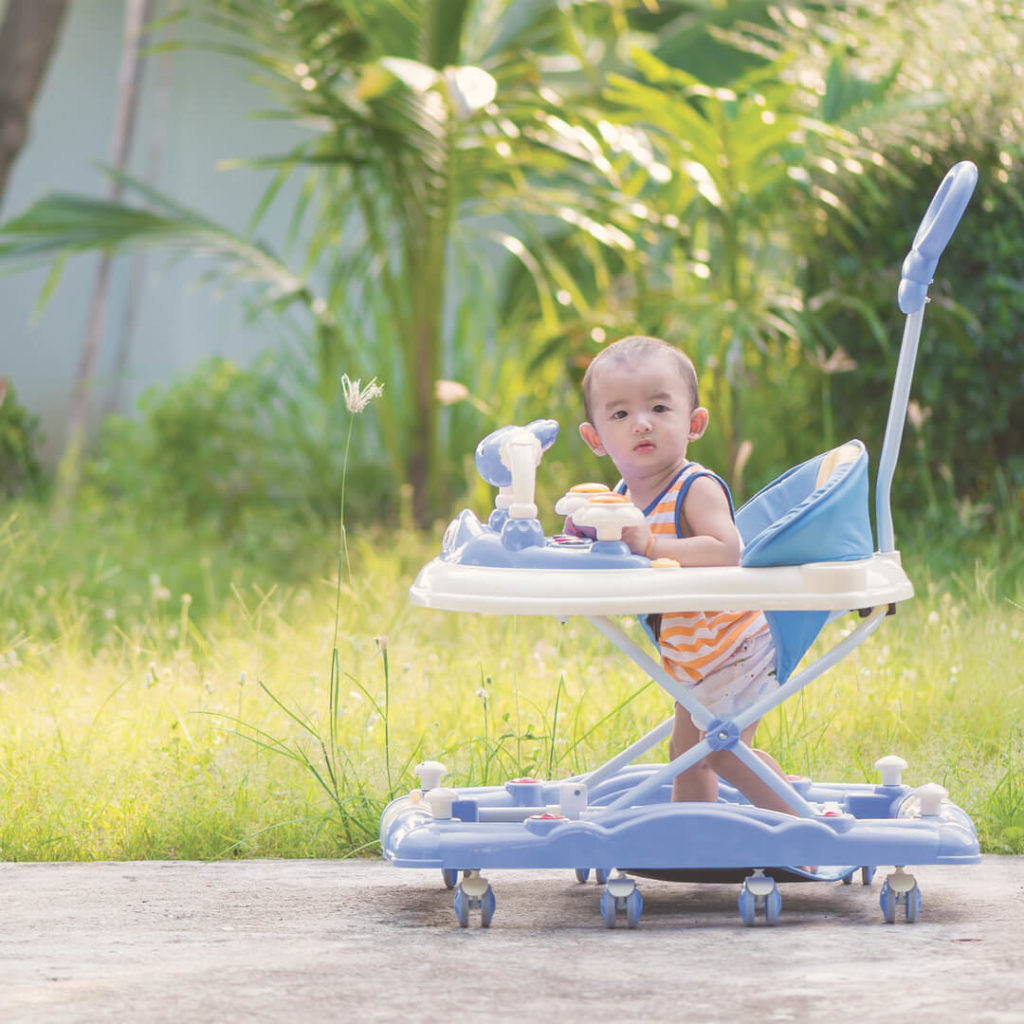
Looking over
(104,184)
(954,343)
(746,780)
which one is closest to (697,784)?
(746,780)

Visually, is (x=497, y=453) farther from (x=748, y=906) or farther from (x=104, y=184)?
(x=104, y=184)

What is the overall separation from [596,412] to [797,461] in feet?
12.4

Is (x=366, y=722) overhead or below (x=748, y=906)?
overhead

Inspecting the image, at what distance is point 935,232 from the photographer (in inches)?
104

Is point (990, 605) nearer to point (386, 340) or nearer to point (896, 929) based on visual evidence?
point (896, 929)

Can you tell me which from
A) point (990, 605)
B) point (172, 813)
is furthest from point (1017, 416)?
point (172, 813)

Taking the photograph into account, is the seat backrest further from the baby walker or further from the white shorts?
the white shorts

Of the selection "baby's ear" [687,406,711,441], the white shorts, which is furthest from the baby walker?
"baby's ear" [687,406,711,441]

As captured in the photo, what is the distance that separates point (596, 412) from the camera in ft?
8.90

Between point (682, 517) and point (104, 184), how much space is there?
23.6 feet

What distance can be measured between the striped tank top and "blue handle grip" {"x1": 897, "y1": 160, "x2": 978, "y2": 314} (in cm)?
48

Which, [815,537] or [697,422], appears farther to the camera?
[697,422]

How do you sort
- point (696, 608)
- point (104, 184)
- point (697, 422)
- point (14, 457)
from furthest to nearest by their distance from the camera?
point (104, 184), point (14, 457), point (697, 422), point (696, 608)

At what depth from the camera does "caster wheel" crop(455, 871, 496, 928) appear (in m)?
2.58
